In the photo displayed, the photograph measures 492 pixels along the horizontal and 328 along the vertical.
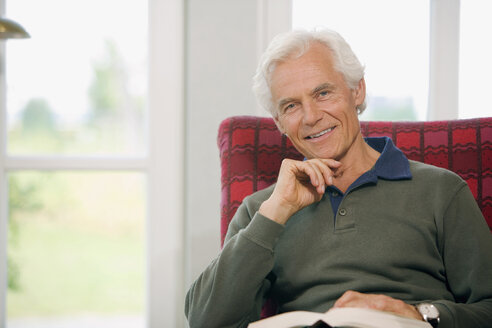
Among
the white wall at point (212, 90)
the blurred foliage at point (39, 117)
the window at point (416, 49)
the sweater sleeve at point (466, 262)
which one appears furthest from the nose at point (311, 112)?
the blurred foliage at point (39, 117)

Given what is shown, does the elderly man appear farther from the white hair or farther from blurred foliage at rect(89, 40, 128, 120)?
blurred foliage at rect(89, 40, 128, 120)

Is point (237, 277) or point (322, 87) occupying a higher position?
point (322, 87)

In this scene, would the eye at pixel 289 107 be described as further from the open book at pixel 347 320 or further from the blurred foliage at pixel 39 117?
the blurred foliage at pixel 39 117

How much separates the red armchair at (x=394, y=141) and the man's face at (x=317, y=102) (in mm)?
215

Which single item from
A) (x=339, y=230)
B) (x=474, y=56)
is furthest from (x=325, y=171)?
(x=474, y=56)

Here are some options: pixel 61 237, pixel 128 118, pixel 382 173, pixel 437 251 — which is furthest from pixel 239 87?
pixel 61 237

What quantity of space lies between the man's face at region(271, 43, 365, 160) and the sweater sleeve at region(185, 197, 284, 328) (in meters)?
0.28

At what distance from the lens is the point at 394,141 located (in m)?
1.52

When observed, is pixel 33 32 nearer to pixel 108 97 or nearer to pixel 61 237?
pixel 108 97

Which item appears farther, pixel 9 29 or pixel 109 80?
pixel 109 80

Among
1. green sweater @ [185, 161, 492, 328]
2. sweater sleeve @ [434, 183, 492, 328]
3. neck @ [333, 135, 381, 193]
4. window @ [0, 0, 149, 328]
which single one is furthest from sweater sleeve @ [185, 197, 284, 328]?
window @ [0, 0, 149, 328]

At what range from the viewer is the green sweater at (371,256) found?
3.72 ft

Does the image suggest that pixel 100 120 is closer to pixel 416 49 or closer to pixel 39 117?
pixel 39 117

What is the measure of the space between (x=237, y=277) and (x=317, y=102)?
0.50 m
